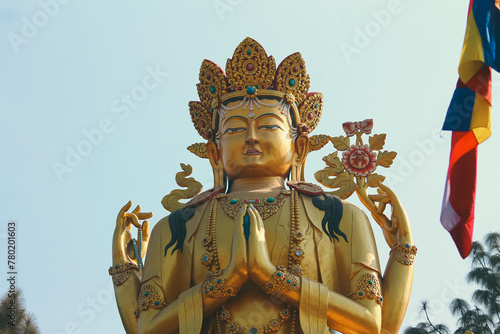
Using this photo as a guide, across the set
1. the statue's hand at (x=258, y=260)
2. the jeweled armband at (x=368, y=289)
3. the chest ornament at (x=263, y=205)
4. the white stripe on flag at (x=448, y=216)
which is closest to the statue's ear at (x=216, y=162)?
the chest ornament at (x=263, y=205)

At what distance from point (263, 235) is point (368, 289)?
1.03 meters

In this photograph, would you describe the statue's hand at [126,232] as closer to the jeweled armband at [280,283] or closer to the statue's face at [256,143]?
the statue's face at [256,143]

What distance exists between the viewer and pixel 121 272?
7.87 metres

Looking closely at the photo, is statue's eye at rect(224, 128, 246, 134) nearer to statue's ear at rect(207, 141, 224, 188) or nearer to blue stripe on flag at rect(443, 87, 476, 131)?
statue's ear at rect(207, 141, 224, 188)

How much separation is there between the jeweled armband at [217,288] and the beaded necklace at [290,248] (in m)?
0.09

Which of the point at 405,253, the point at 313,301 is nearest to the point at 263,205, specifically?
the point at 313,301

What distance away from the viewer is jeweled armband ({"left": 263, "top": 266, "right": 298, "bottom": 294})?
695 centimetres

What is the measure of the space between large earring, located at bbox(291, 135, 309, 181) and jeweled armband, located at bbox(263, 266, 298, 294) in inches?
58.3

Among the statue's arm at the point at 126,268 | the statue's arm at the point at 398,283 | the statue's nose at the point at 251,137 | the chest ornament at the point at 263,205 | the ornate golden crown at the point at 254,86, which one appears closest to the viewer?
the statue's arm at the point at 398,283

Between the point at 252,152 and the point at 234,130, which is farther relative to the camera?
the point at 234,130

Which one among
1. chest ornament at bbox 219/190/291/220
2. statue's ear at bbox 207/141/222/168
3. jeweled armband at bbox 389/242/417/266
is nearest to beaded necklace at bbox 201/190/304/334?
chest ornament at bbox 219/190/291/220

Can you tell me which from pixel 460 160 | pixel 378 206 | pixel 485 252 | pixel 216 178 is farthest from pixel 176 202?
pixel 485 252

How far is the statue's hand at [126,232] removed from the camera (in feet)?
26.2

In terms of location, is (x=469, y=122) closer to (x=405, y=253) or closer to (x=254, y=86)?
(x=405, y=253)
